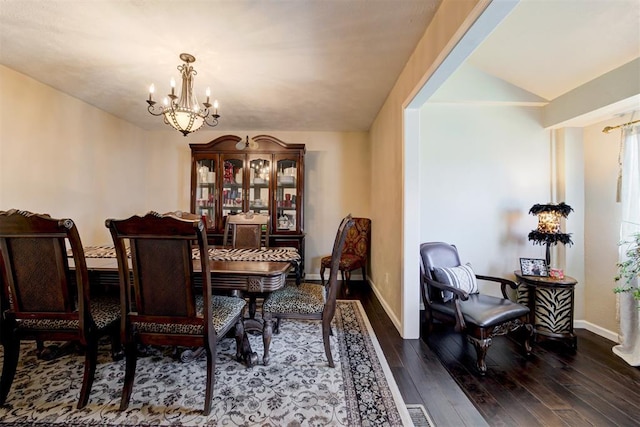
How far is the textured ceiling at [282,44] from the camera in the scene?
1766 mm

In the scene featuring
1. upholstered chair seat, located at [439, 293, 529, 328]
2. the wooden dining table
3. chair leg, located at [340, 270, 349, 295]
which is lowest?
chair leg, located at [340, 270, 349, 295]

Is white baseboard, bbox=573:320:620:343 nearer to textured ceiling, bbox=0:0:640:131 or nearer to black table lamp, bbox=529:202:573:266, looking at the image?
black table lamp, bbox=529:202:573:266

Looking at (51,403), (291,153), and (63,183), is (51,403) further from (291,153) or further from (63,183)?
(291,153)

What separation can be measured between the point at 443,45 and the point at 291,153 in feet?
8.78

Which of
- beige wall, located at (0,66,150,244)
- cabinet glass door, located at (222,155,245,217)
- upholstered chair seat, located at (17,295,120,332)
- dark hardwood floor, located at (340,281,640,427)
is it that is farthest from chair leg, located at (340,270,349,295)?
beige wall, located at (0,66,150,244)

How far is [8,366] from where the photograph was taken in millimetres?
1561

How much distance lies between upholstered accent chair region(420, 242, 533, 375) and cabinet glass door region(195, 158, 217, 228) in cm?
307

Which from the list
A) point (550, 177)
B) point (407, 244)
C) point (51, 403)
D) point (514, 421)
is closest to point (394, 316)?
point (407, 244)

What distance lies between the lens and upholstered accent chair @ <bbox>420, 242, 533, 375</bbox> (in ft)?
6.64

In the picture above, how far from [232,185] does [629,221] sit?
442 cm

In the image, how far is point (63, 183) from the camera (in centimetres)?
304

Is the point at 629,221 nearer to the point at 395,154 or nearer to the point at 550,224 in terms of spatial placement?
the point at 550,224

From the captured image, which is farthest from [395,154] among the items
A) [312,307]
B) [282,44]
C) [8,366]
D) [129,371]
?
[8,366]

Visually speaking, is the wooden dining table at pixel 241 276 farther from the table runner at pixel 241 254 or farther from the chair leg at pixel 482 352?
the chair leg at pixel 482 352
